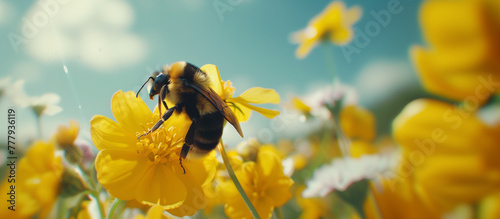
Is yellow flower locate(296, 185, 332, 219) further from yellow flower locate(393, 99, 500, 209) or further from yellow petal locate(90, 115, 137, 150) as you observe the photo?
yellow petal locate(90, 115, 137, 150)

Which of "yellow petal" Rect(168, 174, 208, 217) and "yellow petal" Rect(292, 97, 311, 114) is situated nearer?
"yellow petal" Rect(168, 174, 208, 217)

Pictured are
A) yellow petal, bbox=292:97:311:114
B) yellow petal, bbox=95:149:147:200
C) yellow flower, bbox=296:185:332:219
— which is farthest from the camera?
yellow petal, bbox=292:97:311:114

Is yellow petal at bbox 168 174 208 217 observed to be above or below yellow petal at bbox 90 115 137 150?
below

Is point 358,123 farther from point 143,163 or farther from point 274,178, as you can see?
point 143,163

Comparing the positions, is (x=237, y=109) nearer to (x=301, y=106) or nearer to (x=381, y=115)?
(x=301, y=106)

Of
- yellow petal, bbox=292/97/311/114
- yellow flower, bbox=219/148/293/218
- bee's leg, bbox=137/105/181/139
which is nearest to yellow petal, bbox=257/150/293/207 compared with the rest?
yellow flower, bbox=219/148/293/218

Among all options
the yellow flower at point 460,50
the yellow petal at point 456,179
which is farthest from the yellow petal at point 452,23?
the yellow petal at point 456,179

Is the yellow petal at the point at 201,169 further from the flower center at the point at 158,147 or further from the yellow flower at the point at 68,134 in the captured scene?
the yellow flower at the point at 68,134

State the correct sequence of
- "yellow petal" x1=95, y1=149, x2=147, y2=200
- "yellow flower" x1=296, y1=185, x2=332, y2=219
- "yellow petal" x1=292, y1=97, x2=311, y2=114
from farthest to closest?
"yellow petal" x1=292, y1=97, x2=311, y2=114, "yellow flower" x1=296, y1=185, x2=332, y2=219, "yellow petal" x1=95, y1=149, x2=147, y2=200
